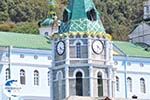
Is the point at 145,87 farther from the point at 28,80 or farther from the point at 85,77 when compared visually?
the point at 85,77

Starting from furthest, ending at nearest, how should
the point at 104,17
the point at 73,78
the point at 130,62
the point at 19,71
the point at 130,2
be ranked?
the point at 130,2 → the point at 104,17 → the point at 130,62 → the point at 19,71 → the point at 73,78

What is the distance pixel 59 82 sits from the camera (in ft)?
240

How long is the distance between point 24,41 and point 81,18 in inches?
925

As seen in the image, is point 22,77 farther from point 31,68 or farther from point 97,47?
point 97,47

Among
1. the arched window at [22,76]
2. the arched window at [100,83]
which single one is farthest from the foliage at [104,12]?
the arched window at [100,83]

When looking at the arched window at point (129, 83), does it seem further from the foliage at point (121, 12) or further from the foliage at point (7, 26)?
the foliage at point (121, 12)

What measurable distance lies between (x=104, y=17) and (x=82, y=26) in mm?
89505

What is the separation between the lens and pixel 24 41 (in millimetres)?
96188

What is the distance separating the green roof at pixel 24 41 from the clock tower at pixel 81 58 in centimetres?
2058

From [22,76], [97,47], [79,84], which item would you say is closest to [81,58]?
[97,47]

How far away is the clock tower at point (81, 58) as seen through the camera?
7125 cm

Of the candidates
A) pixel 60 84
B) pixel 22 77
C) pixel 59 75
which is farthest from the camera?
pixel 22 77

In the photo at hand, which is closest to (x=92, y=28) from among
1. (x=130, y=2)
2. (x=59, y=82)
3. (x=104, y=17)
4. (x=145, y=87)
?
(x=59, y=82)

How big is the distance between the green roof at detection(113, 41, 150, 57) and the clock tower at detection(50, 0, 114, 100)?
89.4 feet
